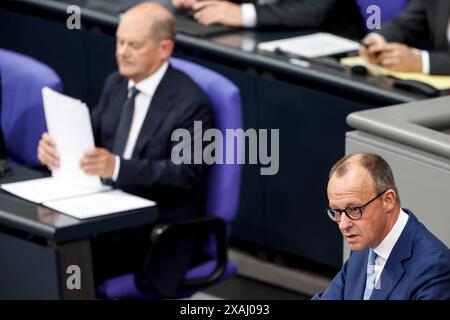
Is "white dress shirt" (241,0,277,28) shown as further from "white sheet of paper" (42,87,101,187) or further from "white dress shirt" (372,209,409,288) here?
"white dress shirt" (372,209,409,288)

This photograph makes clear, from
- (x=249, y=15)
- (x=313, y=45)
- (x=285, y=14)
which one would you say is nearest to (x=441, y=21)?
(x=313, y=45)

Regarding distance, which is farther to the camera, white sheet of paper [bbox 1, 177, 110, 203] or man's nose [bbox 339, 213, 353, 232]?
white sheet of paper [bbox 1, 177, 110, 203]

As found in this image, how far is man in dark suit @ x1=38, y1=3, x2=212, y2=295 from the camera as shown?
4555mm

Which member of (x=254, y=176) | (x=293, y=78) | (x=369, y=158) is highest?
(x=369, y=158)

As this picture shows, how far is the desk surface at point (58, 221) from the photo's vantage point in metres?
4.23

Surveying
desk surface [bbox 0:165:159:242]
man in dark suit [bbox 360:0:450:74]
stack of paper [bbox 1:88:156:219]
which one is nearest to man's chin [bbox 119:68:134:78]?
stack of paper [bbox 1:88:156:219]

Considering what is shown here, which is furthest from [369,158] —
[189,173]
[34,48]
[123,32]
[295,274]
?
[34,48]

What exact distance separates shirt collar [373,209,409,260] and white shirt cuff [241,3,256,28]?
2623 mm

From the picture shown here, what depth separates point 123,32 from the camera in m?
4.80

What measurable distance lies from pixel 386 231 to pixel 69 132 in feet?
5.41

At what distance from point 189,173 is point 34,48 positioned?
197 cm

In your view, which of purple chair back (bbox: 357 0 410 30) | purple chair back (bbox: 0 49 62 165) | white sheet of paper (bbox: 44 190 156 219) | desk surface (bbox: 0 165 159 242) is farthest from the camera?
purple chair back (bbox: 357 0 410 30)

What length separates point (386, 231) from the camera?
121 inches
